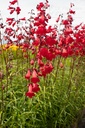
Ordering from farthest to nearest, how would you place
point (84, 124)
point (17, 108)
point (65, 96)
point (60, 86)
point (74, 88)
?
point (74, 88)
point (60, 86)
point (65, 96)
point (17, 108)
point (84, 124)

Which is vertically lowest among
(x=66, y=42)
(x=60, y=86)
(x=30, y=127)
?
(x=30, y=127)

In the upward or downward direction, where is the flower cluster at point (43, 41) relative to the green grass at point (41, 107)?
upward

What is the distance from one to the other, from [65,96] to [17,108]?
4.06 ft

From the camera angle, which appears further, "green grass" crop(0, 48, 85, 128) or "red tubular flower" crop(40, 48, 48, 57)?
"green grass" crop(0, 48, 85, 128)

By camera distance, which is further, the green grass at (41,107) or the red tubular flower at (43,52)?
the green grass at (41,107)

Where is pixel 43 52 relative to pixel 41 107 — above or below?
above

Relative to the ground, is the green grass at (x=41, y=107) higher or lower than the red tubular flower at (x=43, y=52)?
lower

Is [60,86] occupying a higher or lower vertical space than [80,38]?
lower

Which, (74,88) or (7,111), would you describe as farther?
(74,88)

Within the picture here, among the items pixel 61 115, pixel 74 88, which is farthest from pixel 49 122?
pixel 74 88

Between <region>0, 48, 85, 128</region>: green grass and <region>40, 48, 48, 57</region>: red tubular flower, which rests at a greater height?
<region>40, 48, 48, 57</region>: red tubular flower

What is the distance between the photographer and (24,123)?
6.01 meters

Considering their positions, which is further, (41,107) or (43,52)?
(41,107)

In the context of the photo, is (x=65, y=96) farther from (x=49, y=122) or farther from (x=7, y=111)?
(x=7, y=111)
